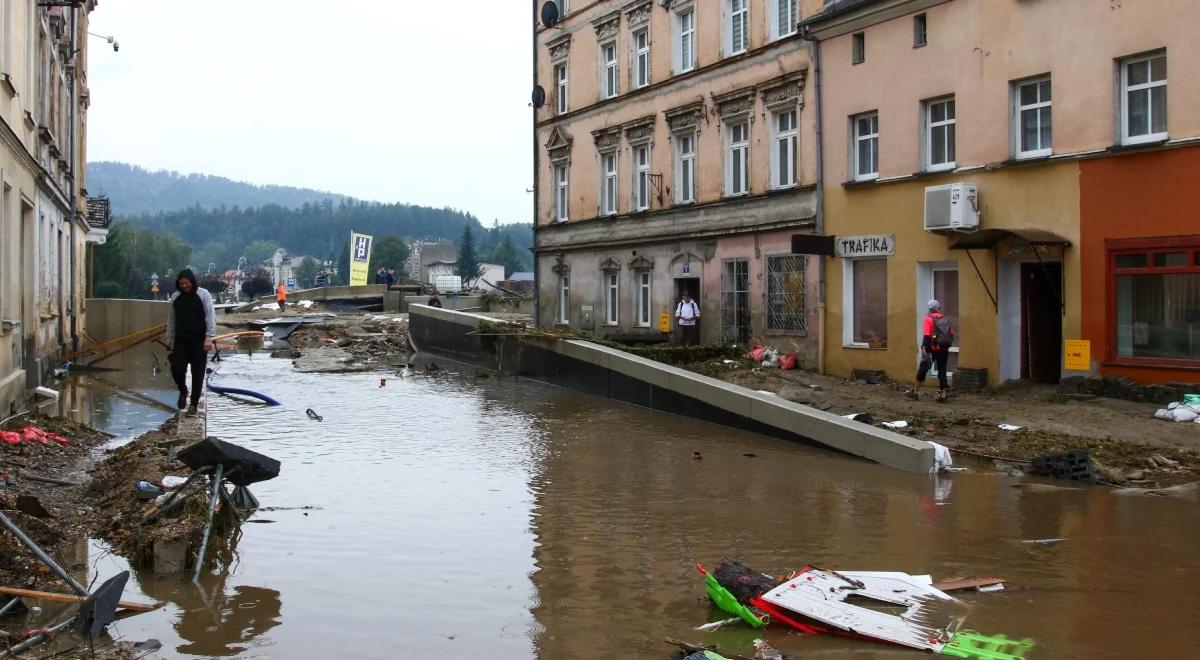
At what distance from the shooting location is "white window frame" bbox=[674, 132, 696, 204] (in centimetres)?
2892

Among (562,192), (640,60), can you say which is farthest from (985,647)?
(562,192)

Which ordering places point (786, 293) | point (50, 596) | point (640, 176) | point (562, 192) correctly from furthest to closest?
point (562, 192) → point (640, 176) → point (786, 293) → point (50, 596)

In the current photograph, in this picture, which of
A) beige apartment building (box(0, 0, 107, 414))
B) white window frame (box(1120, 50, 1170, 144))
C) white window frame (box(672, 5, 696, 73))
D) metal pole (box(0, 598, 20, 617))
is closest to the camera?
metal pole (box(0, 598, 20, 617))

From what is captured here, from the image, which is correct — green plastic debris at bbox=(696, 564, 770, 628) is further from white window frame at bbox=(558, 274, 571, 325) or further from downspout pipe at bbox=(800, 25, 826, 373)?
white window frame at bbox=(558, 274, 571, 325)

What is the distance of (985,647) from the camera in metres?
Answer: 5.98

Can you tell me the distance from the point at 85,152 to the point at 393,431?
26368 mm

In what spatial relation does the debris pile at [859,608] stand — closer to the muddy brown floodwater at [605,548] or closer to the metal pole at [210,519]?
the muddy brown floodwater at [605,548]

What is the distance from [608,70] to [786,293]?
441 inches

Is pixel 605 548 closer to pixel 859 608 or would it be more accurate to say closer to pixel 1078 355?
pixel 859 608

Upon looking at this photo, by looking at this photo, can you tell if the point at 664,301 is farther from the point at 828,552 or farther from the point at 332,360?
the point at 828,552

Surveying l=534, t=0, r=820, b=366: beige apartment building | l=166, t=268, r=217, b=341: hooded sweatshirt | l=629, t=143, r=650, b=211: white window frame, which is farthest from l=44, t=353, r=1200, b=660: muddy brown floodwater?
l=629, t=143, r=650, b=211: white window frame

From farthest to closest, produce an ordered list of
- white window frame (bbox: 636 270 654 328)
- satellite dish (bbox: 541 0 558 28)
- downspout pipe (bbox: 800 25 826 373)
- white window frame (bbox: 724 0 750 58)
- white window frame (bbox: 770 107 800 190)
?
satellite dish (bbox: 541 0 558 28) < white window frame (bbox: 636 270 654 328) < white window frame (bbox: 724 0 750 58) < white window frame (bbox: 770 107 800 190) < downspout pipe (bbox: 800 25 826 373)

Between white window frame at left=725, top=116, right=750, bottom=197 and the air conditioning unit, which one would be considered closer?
the air conditioning unit

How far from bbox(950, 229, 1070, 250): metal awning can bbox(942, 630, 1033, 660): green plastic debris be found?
1357 cm
